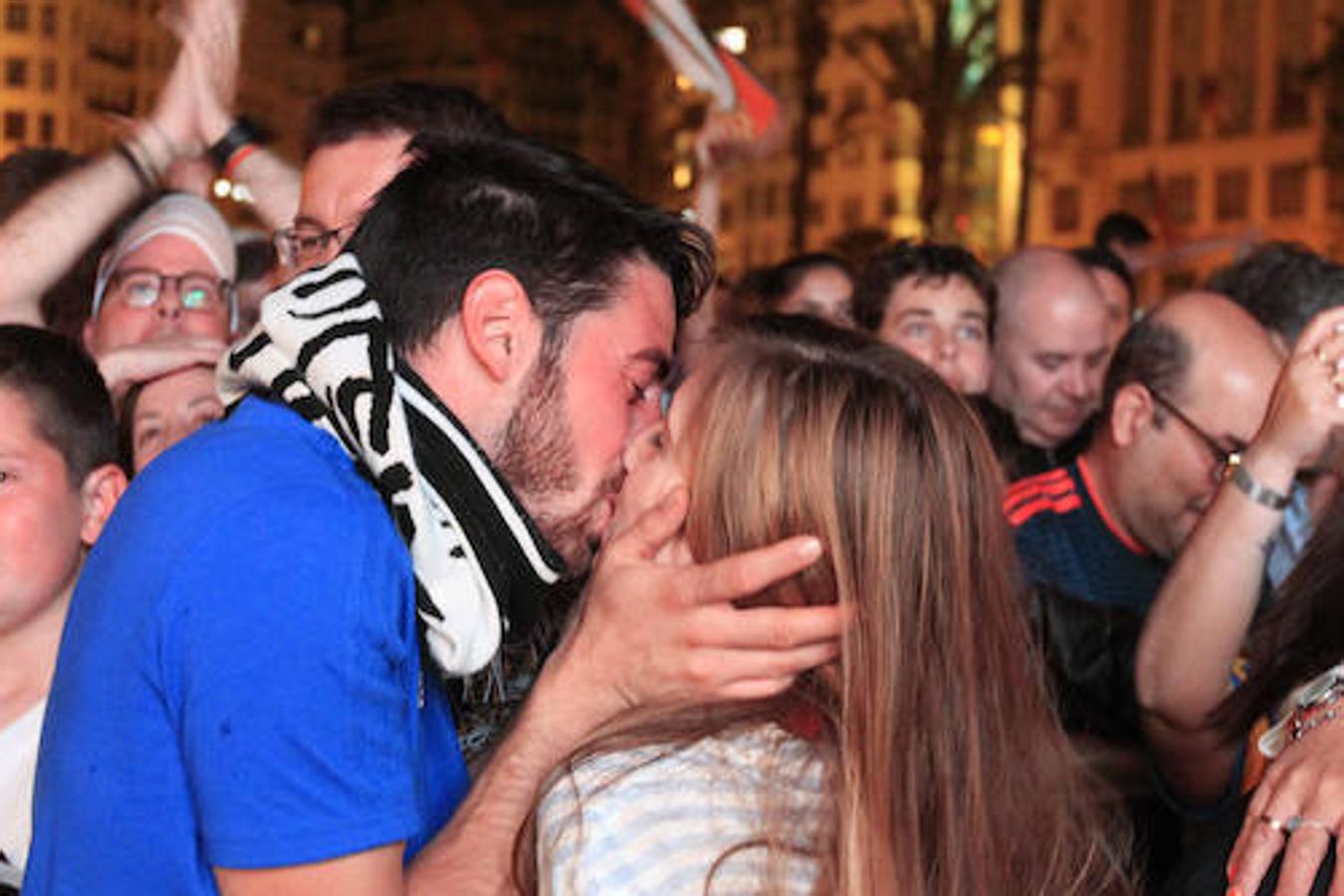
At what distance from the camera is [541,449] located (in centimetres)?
164

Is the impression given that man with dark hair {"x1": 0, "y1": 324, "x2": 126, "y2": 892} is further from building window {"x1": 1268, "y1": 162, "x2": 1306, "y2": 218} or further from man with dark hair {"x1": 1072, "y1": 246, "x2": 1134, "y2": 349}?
building window {"x1": 1268, "y1": 162, "x2": 1306, "y2": 218}

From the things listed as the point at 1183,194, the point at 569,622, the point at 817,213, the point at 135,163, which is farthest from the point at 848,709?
the point at 817,213

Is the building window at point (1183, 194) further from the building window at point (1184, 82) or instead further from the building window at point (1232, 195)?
the building window at point (1184, 82)

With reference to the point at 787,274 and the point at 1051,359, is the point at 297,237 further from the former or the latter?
the point at 787,274

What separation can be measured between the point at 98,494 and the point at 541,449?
1165mm

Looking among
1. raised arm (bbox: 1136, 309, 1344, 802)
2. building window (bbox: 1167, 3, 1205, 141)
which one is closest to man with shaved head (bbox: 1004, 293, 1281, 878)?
raised arm (bbox: 1136, 309, 1344, 802)

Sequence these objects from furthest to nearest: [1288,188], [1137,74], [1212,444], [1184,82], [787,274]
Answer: [1137,74] < [1184,82] < [1288,188] < [787,274] < [1212,444]

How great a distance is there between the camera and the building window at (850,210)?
30.6 m

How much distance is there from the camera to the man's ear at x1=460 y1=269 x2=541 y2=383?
5.28 feet

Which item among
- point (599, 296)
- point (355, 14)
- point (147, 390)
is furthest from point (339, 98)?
point (355, 14)

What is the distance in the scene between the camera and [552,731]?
152cm

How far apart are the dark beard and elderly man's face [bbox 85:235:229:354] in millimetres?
1874

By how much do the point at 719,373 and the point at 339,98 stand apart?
61.5 inches

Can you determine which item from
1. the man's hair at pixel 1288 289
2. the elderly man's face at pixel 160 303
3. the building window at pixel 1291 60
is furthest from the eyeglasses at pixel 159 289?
the building window at pixel 1291 60
